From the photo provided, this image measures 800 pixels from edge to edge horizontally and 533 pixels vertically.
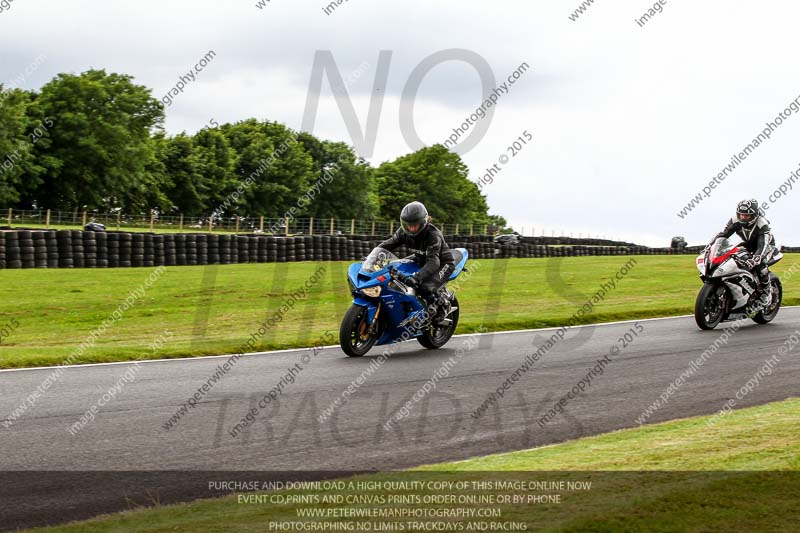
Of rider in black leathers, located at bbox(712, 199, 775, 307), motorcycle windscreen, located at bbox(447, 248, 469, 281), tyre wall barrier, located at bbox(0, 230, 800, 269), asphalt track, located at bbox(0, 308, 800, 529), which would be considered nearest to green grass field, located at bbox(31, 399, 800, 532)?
asphalt track, located at bbox(0, 308, 800, 529)

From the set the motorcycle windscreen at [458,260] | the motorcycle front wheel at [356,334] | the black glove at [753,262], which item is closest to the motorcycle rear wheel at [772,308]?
the black glove at [753,262]

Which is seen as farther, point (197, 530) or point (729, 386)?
point (729, 386)

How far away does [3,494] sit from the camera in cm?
576

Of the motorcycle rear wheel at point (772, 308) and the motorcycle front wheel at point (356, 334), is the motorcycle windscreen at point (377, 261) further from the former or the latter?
the motorcycle rear wheel at point (772, 308)

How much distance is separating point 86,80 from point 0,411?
232 feet

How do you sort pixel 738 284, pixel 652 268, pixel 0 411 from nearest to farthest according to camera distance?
pixel 0 411
pixel 738 284
pixel 652 268

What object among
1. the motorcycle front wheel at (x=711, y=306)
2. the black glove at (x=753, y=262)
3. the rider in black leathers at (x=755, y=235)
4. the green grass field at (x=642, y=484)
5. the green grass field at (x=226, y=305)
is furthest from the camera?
the rider in black leathers at (x=755, y=235)

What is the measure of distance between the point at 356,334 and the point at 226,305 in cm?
843

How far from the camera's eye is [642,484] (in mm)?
5062

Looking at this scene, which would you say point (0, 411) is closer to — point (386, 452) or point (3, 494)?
point (3, 494)

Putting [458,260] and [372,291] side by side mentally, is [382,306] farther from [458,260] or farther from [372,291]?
[458,260]

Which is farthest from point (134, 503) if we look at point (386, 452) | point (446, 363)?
point (446, 363)

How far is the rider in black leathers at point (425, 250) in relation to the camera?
12430 millimetres

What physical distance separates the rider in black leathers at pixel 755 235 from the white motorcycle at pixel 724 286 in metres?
0.13
